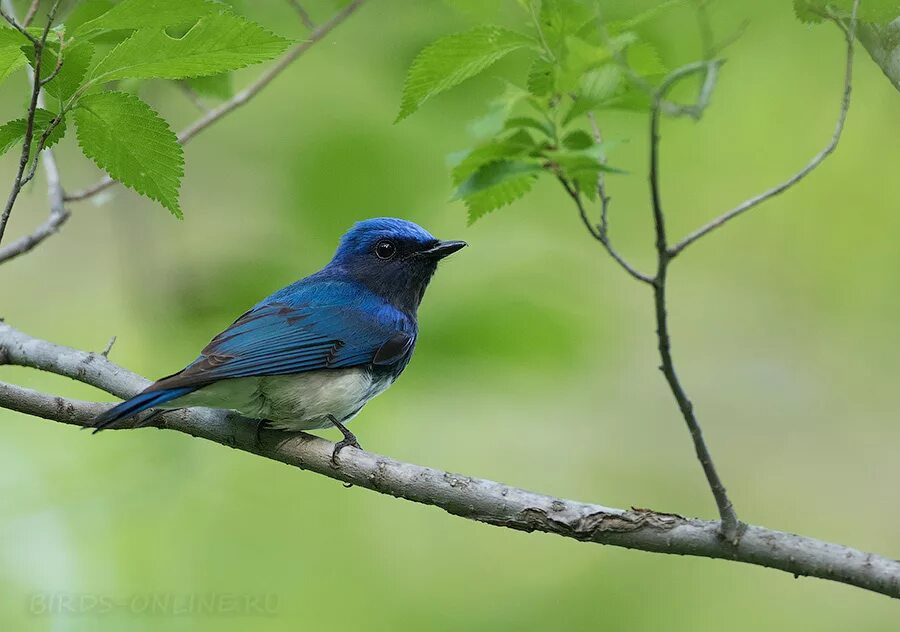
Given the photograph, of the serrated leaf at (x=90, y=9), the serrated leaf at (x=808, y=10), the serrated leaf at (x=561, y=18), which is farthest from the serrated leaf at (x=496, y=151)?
the serrated leaf at (x=90, y=9)

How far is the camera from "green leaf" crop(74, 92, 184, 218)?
291 centimetres

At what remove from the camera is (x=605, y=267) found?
7344 millimetres

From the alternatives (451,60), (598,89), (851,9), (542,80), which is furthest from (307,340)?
(851,9)

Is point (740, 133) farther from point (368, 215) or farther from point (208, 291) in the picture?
→ point (208, 291)

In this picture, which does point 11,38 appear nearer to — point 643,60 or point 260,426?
point 643,60

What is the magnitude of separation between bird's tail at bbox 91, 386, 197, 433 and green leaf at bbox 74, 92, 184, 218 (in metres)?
0.79

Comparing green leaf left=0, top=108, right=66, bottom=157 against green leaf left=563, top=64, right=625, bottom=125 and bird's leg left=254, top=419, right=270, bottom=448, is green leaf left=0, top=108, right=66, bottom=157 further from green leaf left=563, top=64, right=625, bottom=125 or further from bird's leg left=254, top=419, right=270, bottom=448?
green leaf left=563, top=64, right=625, bottom=125

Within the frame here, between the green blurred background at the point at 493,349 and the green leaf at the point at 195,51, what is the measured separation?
65.5 inches

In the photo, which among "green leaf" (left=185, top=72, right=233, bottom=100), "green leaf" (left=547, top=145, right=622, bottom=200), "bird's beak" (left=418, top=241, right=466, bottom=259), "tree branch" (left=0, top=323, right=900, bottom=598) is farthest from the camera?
"bird's beak" (left=418, top=241, right=466, bottom=259)

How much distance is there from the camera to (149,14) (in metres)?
2.62

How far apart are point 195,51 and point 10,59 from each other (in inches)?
20.8

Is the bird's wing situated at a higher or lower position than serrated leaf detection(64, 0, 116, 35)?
lower

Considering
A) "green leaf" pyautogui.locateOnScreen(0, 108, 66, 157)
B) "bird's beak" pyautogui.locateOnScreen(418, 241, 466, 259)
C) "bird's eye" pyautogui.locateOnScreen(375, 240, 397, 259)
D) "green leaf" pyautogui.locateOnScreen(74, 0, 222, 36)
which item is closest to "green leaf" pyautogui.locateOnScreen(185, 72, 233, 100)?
"bird's eye" pyautogui.locateOnScreen(375, 240, 397, 259)

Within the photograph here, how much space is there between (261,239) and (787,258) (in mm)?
4351
